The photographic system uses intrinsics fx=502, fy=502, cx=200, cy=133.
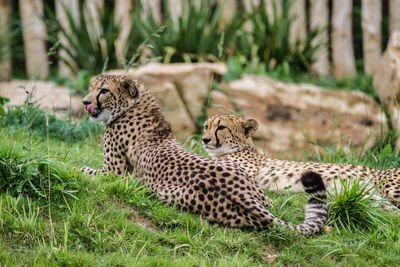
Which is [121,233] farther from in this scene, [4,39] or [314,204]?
[4,39]

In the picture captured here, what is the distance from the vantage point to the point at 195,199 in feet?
11.3

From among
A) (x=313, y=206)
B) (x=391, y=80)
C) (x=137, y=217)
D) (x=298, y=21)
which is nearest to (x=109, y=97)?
(x=137, y=217)

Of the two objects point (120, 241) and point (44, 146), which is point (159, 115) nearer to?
point (44, 146)

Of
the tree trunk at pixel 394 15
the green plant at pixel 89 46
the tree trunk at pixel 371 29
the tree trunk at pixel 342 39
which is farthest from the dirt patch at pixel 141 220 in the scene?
the tree trunk at pixel 394 15

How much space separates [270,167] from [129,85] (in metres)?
1.47

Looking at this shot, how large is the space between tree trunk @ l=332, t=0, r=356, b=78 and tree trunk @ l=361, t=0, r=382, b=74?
422 mm

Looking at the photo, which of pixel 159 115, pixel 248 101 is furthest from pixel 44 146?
pixel 248 101

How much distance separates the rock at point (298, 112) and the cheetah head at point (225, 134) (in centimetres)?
152

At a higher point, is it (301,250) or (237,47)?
(237,47)

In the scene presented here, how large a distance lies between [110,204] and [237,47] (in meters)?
7.07

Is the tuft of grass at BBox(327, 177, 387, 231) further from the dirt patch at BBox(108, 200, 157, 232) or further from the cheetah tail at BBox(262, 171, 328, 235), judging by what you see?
the dirt patch at BBox(108, 200, 157, 232)

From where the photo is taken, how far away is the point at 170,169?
3.68m

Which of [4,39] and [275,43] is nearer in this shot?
[4,39]

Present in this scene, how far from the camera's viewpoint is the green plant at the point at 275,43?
9.48 m
